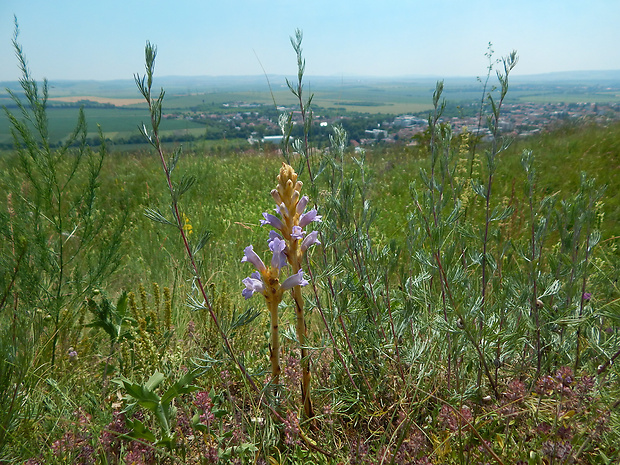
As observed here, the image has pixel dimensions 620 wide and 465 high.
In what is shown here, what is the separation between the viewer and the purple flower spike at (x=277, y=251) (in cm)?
141

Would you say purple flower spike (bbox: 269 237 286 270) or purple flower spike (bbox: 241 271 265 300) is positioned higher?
purple flower spike (bbox: 269 237 286 270)

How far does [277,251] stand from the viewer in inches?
56.4

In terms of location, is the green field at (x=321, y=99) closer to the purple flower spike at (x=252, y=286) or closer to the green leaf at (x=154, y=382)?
the purple flower spike at (x=252, y=286)

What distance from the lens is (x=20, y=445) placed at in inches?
60.8

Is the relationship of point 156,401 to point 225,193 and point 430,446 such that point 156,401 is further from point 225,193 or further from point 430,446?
point 225,193

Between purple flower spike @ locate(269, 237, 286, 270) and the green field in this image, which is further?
the green field

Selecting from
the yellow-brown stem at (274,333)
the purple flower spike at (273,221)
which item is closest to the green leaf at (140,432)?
the yellow-brown stem at (274,333)

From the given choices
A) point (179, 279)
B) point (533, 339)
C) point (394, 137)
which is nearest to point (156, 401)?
point (533, 339)

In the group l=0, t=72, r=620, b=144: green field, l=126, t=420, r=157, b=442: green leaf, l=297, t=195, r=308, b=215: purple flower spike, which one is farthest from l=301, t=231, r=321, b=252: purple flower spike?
l=126, t=420, r=157, b=442: green leaf

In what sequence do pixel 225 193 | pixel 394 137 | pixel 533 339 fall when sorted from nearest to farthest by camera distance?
pixel 533 339
pixel 225 193
pixel 394 137

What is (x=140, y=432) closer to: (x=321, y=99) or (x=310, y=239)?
(x=310, y=239)

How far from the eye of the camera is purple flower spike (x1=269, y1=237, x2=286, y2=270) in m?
1.41

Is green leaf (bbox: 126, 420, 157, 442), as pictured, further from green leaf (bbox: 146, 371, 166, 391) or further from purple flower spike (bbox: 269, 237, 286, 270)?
purple flower spike (bbox: 269, 237, 286, 270)

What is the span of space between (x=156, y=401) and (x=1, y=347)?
820 millimetres
